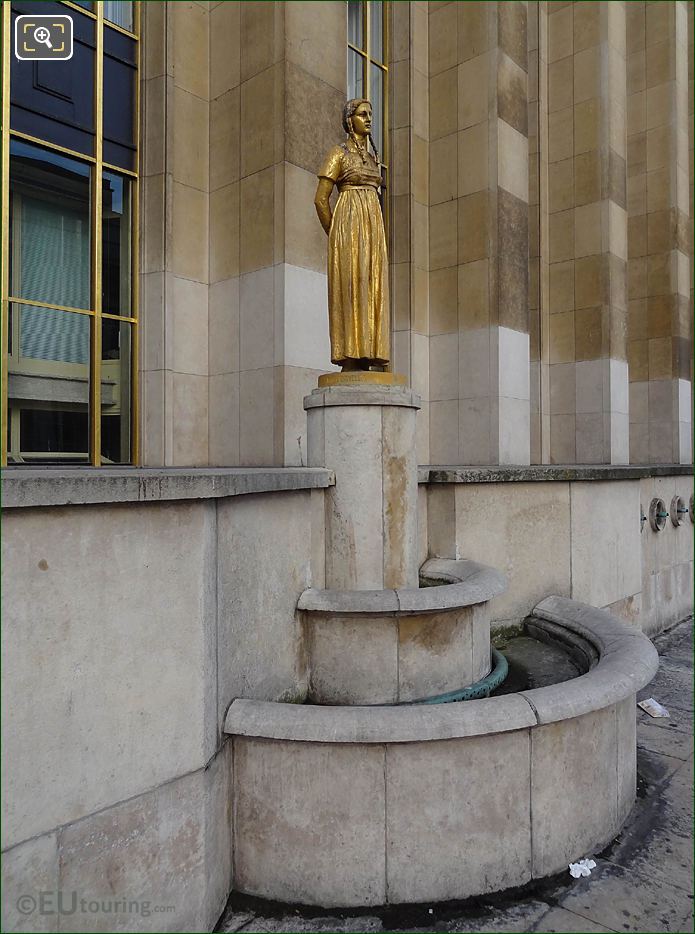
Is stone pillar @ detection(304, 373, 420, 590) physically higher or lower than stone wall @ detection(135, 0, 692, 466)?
lower

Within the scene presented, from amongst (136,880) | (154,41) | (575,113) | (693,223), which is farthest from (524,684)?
(693,223)

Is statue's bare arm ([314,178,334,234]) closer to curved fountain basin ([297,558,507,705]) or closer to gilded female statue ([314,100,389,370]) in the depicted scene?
gilded female statue ([314,100,389,370])

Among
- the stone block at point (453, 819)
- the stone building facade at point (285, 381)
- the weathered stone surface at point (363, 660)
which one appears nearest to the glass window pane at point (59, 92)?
the stone building facade at point (285, 381)

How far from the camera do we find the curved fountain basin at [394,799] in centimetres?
378

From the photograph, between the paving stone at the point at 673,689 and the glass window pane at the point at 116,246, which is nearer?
the paving stone at the point at 673,689

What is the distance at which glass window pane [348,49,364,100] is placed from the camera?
34.6 feet

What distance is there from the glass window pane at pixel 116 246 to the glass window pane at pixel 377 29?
17.5 feet

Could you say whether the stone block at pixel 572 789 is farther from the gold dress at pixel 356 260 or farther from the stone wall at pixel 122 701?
the gold dress at pixel 356 260

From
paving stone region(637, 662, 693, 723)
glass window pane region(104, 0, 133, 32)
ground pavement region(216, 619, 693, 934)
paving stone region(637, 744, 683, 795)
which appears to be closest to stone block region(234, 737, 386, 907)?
ground pavement region(216, 619, 693, 934)

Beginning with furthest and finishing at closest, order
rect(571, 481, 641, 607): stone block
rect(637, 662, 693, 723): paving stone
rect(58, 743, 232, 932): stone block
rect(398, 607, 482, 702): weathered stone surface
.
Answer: rect(571, 481, 641, 607): stone block < rect(637, 662, 693, 723): paving stone < rect(398, 607, 482, 702): weathered stone surface < rect(58, 743, 232, 932): stone block

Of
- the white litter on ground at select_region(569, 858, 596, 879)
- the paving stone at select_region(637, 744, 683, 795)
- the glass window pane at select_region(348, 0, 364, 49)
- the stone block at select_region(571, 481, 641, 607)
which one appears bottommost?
the paving stone at select_region(637, 744, 683, 795)

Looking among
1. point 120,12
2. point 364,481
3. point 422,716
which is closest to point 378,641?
point 422,716

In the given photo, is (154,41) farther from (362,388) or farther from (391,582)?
(391,582)

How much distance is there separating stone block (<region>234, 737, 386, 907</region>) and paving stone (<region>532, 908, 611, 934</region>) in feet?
3.06
